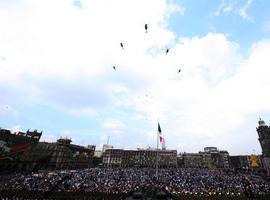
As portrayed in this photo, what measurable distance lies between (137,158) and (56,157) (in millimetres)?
59112

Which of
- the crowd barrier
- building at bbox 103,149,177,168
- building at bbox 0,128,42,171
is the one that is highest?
building at bbox 103,149,177,168

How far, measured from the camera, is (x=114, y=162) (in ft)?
436

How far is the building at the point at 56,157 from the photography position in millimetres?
79506

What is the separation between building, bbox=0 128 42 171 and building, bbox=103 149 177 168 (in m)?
64.3

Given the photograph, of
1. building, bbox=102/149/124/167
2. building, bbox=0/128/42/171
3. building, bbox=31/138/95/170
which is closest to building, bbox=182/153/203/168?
building, bbox=102/149/124/167

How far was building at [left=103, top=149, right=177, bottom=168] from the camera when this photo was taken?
128125mm

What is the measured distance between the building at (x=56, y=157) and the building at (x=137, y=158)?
1022 inches

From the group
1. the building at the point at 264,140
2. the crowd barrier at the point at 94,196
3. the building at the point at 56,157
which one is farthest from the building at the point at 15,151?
the building at the point at 264,140

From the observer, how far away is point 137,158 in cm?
13225

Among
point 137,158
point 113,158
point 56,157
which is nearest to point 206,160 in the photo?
point 137,158

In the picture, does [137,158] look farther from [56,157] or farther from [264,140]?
[264,140]

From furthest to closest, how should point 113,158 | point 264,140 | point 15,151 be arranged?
point 113,158, point 264,140, point 15,151

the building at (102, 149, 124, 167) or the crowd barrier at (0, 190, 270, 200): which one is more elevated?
the building at (102, 149, 124, 167)

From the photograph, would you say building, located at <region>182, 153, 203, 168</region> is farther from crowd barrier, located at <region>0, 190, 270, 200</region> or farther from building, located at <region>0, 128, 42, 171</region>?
crowd barrier, located at <region>0, 190, 270, 200</region>
